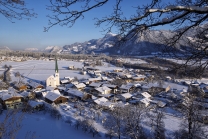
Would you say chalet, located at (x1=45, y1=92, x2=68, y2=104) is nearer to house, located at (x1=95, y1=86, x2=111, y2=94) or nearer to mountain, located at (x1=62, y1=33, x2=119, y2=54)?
house, located at (x1=95, y1=86, x2=111, y2=94)

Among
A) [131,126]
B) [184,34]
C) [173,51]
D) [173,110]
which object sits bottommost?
[173,110]

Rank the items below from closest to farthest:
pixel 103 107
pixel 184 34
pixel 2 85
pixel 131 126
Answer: pixel 184 34, pixel 131 126, pixel 103 107, pixel 2 85

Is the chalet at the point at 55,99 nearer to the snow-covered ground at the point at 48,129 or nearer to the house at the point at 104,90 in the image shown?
the snow-covered ground at the point at 48,129

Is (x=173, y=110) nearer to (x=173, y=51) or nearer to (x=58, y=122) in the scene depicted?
(x=58, y=122)

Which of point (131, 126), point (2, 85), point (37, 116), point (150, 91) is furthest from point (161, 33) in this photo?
point (2, 85)

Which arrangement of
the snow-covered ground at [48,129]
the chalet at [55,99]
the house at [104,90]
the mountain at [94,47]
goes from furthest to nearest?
the house at [104,90]
the chalet at [55,99]
the snow-covered ground at [48,129]
the mountain at [94,47]

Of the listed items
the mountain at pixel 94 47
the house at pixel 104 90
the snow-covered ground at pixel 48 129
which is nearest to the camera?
the mountain at pixel 94 47

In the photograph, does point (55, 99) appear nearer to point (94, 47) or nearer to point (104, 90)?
point (104, 90)

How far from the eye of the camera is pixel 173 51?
2051 mm

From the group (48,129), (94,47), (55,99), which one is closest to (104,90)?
(55,99)

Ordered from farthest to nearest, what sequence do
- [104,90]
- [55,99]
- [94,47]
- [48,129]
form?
[94,47]
[104,90]
[55,99]
[48,129]

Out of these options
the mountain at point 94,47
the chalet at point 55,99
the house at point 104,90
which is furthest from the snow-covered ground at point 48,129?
the house at point 104,90

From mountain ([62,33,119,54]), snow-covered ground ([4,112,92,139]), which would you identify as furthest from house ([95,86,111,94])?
snow-covered ground ([4,112,92,139])

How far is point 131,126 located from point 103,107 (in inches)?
209
